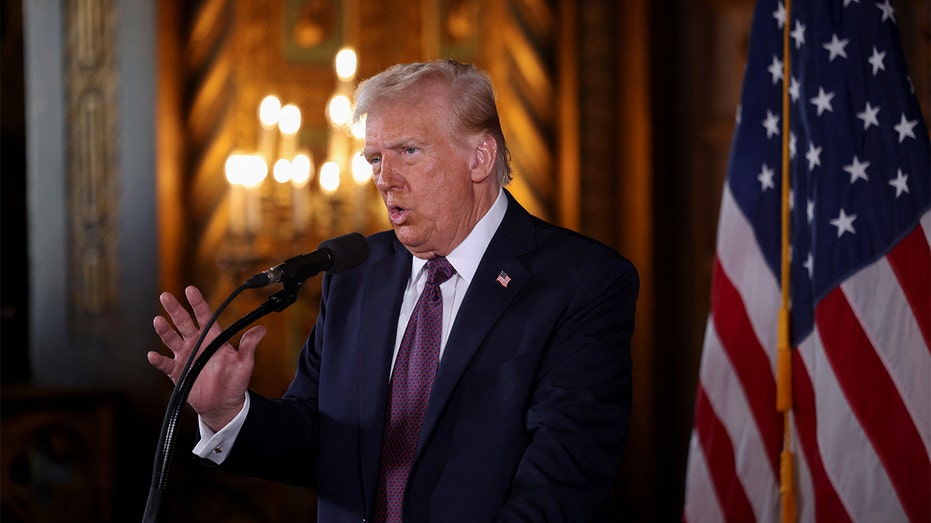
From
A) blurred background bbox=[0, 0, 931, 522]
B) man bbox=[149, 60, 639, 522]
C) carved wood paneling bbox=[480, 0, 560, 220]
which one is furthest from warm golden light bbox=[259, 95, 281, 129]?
man bbox=[149, 60, 639, 522]

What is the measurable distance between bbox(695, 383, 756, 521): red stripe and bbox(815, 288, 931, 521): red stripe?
425mm

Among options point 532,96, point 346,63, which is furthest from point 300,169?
point 532,96

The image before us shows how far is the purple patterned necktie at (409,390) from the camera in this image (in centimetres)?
189

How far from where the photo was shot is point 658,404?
4492 millimetres

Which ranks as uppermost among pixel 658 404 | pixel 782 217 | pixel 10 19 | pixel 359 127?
pixel 10 19

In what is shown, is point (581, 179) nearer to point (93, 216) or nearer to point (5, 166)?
point (93, 216)

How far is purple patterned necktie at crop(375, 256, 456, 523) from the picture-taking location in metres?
1.89

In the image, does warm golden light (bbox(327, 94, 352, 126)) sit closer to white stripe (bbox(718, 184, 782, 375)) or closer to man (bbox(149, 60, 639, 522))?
white stripe (bbox(718, 184, 782, 375))

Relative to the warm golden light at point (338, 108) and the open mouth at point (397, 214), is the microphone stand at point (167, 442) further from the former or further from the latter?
the warm golden light at point (338, 108)

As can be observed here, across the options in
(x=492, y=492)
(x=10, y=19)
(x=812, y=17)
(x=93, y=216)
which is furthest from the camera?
(x=10, y=19)

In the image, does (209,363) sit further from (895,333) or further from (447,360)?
(895,333)

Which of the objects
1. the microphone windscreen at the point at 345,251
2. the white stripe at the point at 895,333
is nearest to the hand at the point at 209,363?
the microphone windscreen at the point at 345,251

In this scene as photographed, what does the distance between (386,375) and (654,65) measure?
9.54 ft

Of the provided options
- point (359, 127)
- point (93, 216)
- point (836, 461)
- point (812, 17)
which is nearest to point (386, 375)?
point (359, 127)
